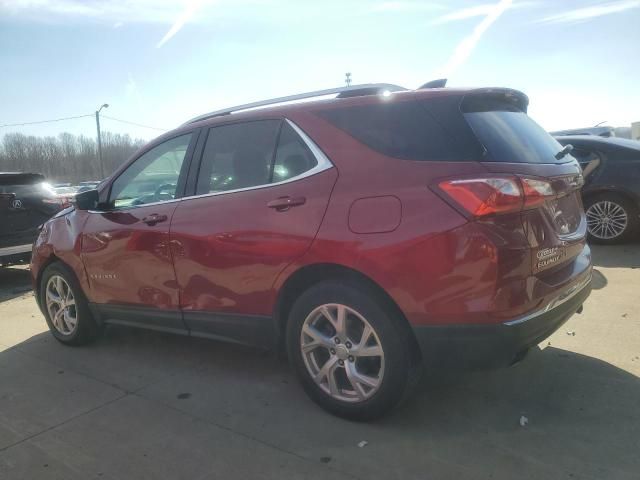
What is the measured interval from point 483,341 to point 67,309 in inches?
143

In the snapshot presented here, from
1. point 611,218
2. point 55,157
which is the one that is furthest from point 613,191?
point 55,157

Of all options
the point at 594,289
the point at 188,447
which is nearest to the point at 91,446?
the point at 188,447

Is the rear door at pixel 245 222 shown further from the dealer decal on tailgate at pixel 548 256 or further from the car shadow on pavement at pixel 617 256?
the car shadow on pavement at pixel 617 256

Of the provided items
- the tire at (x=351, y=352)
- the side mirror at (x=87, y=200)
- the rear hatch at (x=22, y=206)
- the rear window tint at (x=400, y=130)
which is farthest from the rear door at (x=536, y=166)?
the rear hatch at (x=22, y=206)

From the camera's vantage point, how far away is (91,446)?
292 centimetres

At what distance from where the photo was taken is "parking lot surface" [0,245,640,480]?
2596 millimetres

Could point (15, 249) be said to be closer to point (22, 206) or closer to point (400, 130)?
point (22, 206)

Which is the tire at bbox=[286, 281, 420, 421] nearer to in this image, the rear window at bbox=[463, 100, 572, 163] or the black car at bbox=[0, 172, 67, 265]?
the rear window at bbox=[463, 100, 572, 163]

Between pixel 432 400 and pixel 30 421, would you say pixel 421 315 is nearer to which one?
pixel 432 400

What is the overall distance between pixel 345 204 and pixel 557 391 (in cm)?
174

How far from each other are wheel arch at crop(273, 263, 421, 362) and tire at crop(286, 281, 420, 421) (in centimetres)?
2

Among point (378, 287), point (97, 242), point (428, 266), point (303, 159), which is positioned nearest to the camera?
point (428, 266)

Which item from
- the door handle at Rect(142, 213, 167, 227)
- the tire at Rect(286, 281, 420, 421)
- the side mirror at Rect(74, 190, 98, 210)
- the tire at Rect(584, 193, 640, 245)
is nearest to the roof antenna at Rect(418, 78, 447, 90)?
the tire at Rect(286, 281, 420, 421)

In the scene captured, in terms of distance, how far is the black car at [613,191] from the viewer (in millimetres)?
6789
